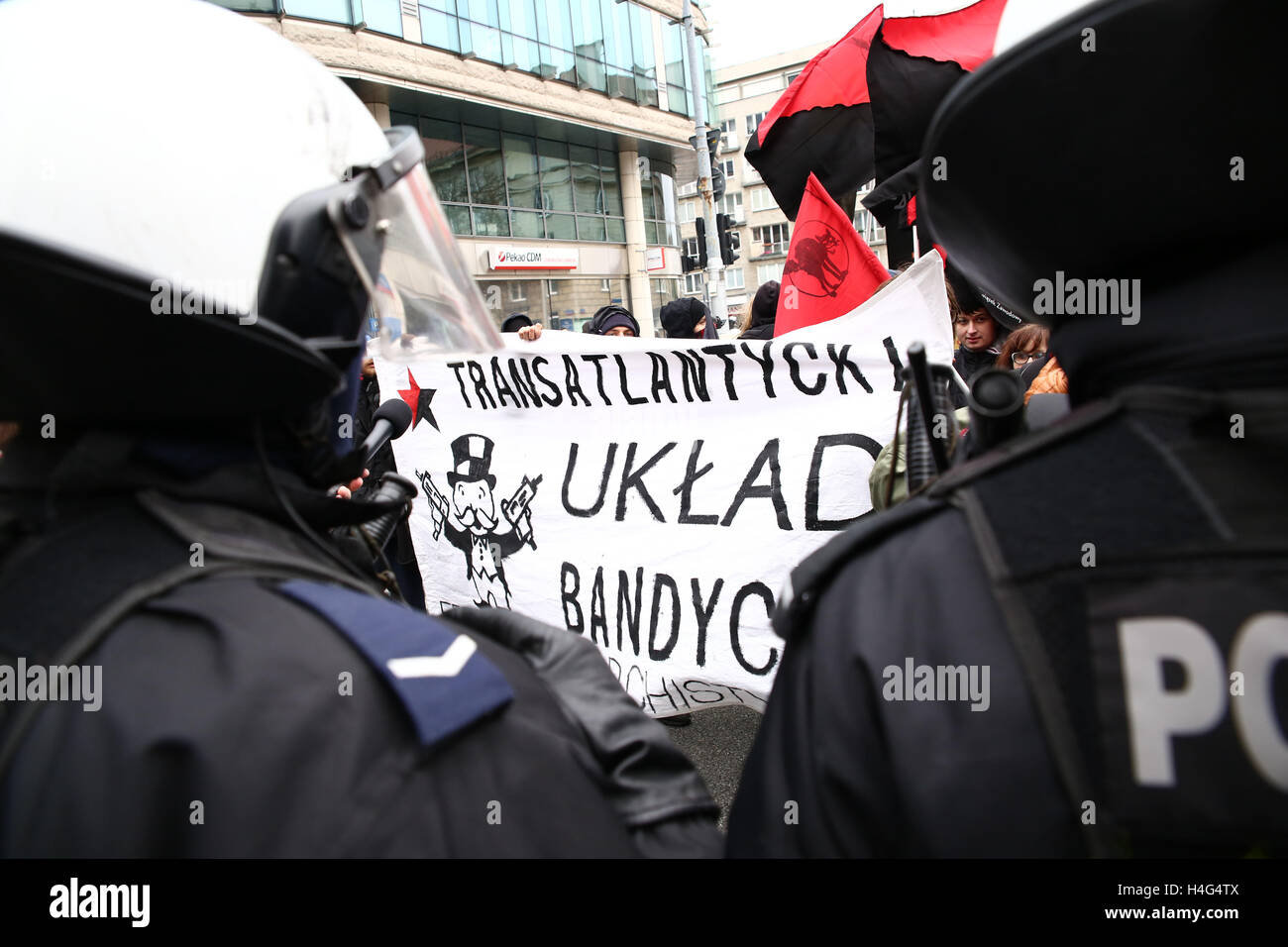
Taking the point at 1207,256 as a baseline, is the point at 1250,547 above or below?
below

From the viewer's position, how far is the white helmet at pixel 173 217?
0.84m

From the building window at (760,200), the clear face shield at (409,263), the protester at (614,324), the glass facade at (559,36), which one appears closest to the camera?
the clear face shield at (409,263)

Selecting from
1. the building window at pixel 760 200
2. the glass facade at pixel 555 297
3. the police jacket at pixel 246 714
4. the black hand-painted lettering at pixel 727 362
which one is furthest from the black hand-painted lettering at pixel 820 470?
the building window at pixel 760 200

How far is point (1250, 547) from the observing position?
2.14 ft

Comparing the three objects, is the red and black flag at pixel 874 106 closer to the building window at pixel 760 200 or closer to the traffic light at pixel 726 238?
the traffic light at pixel 726 238

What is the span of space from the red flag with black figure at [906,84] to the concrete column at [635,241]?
20408mm

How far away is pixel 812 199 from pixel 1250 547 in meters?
3.68

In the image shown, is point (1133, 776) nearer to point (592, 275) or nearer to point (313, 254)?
point (313, 254)

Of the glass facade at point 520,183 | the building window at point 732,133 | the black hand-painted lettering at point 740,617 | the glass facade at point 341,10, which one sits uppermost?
the building window at point 732,133

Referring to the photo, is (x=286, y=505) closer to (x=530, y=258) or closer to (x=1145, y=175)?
(x=1145, y=175)

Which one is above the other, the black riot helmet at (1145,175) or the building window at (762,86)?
the building window at (762,86)

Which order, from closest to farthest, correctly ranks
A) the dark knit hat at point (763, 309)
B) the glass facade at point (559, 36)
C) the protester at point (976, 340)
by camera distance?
1. the protester at point (976, 340)
2. the dark knit hat at point (763, 309)
3. the glass facade at point (559, 36)

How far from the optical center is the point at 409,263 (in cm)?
135
